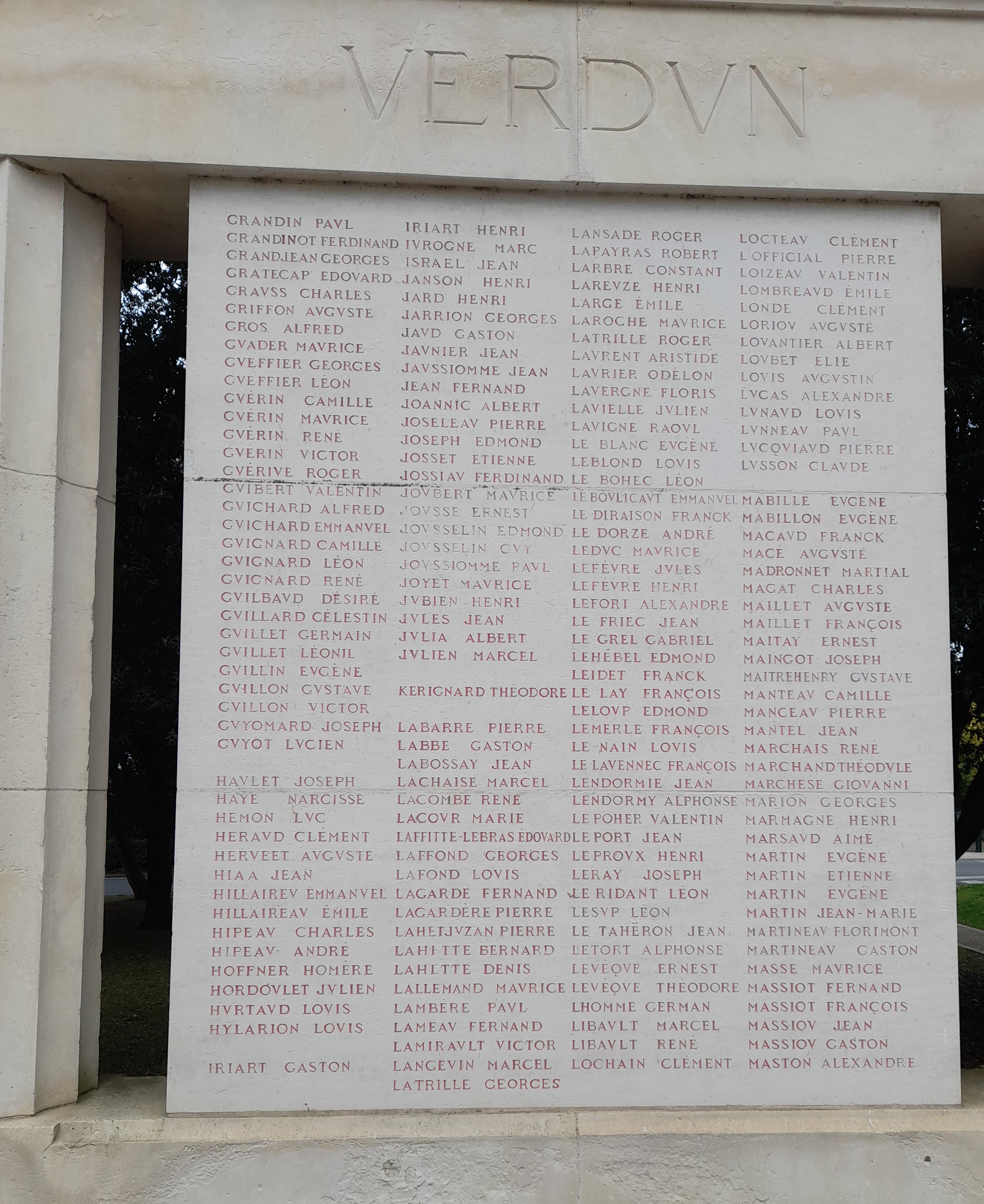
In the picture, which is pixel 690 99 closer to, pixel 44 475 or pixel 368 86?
pixel 368 86

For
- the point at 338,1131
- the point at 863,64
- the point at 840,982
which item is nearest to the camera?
the point at 338,1131

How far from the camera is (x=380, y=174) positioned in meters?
5.15

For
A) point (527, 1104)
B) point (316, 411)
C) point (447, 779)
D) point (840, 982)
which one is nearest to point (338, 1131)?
point (527, 1104)

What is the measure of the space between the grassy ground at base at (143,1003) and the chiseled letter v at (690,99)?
6051 millimetres

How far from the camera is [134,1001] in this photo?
414 inches

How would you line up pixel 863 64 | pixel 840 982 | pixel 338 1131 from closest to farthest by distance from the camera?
pixel 338 1131 → pixel 840 982 → pixel 863 64

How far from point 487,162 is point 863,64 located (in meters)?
2.06

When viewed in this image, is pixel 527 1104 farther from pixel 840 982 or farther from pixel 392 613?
pixel 392 613

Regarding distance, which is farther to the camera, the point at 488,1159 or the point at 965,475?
the point at 965,475

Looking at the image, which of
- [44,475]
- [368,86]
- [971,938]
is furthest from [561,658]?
[971,938]

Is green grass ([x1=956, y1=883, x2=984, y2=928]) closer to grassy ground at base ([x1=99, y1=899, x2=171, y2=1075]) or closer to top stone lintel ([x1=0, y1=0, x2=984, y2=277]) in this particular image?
grassy ground at base ([x1=99, y1=899, x2=171, y2=1075])

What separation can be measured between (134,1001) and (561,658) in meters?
7.85

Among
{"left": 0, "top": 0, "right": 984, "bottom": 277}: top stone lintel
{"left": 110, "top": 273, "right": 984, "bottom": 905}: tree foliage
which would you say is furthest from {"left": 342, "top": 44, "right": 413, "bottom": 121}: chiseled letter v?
{"left": 110, "top": 273, "right": 984, "bottom": 905}: tree foliage

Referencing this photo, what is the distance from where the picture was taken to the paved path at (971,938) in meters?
14.8
